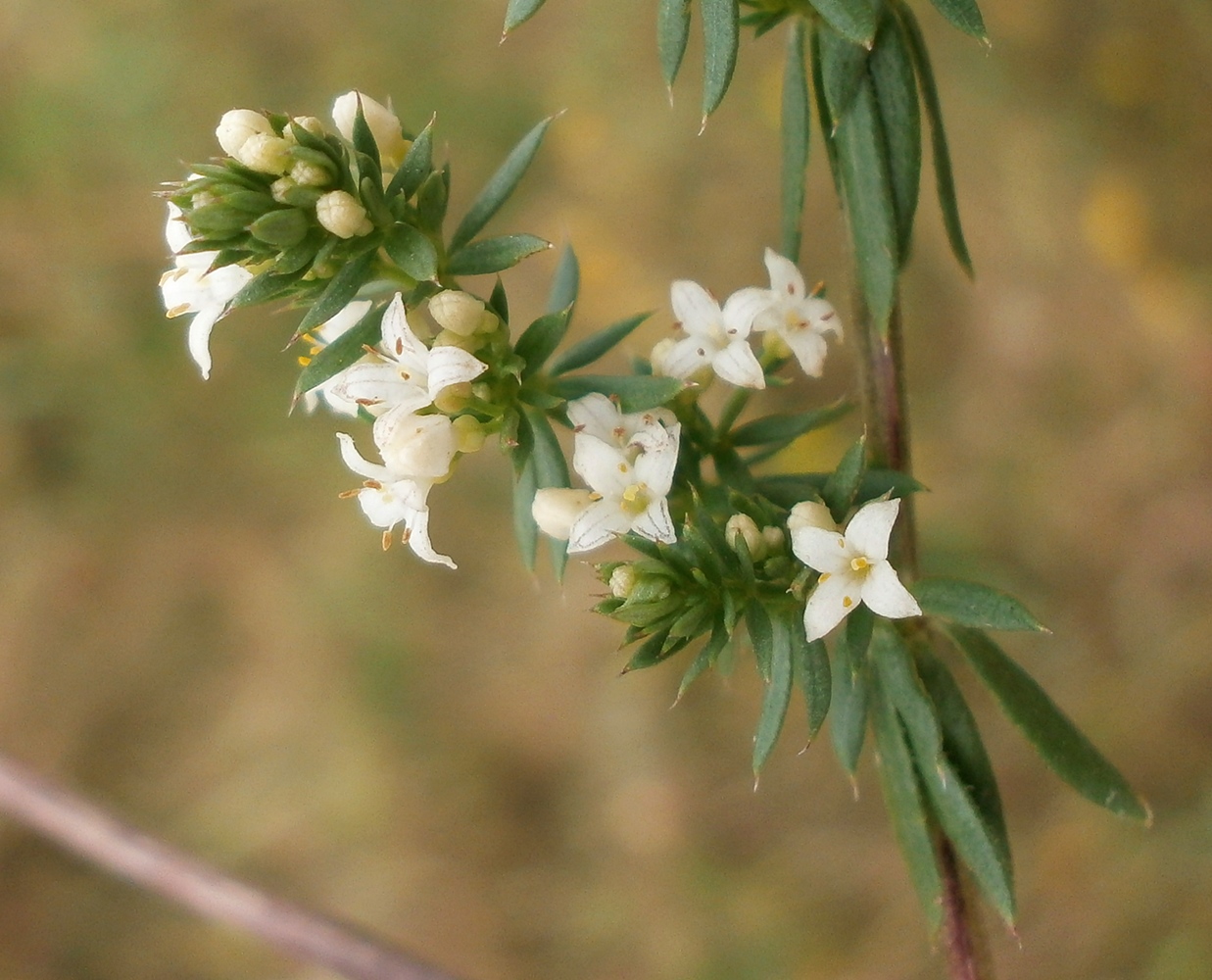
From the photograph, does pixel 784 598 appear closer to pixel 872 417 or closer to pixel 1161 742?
pixel 872 417

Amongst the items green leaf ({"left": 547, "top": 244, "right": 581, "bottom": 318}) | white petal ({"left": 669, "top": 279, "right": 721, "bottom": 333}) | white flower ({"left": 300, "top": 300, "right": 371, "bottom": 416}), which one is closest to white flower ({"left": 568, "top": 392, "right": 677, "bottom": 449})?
white petal ({"left": 669, "top": 279, "right": 721, "bottom": 333})

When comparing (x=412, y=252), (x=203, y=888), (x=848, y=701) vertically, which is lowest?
(x=203, y=888)

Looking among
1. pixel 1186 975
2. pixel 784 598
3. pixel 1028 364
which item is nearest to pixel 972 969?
pixel 784 598

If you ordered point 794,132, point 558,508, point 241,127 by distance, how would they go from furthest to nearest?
point 794,132 → point 558,508 → point 241,127

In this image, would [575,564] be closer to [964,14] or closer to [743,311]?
[743,311]

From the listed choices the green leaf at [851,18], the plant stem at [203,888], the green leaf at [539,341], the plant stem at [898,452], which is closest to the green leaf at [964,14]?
the green leaf at [851,18]

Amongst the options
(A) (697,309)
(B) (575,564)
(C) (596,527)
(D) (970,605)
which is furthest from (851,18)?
(B) (575,564)

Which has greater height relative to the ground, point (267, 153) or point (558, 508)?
point (267, 153)
